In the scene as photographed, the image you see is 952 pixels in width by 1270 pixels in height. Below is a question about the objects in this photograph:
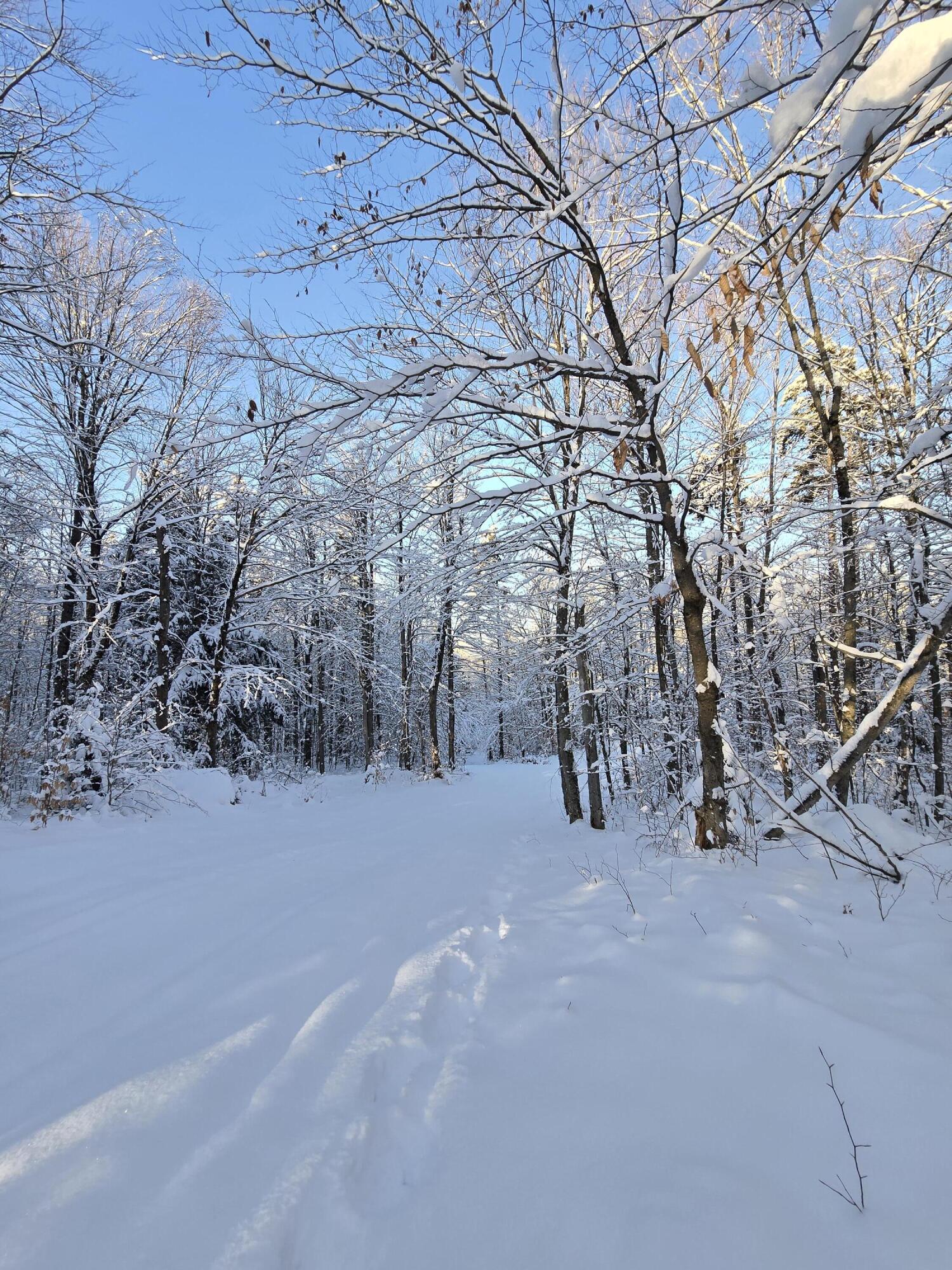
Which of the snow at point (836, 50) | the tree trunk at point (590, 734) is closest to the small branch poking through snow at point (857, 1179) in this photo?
the snow at point (836, 50)

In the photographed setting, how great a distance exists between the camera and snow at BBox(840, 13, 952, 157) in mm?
1472

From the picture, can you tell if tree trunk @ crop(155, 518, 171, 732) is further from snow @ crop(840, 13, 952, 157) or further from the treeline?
snow @ crop(840, 13, 952, 157)

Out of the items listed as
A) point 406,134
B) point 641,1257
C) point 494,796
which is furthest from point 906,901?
point 494,796

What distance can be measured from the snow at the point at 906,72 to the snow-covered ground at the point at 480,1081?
2.79 meters

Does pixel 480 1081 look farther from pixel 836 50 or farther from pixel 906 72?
pixel 836 50

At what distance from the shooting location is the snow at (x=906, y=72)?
1472 mm

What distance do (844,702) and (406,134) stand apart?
8143 mm

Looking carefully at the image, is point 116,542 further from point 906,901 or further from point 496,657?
point 906,901

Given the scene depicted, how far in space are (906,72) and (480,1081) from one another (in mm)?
3287

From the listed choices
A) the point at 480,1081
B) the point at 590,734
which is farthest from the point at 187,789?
the point at 480,1081

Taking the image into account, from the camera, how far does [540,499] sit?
726 cm

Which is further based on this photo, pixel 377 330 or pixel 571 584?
pixel 571 584

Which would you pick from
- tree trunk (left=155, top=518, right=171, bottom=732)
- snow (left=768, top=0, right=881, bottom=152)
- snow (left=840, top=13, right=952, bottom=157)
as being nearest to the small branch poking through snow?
snow (left=840, top=13, right=952, bottom=157)

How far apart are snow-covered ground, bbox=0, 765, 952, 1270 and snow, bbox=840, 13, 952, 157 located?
110 inches
